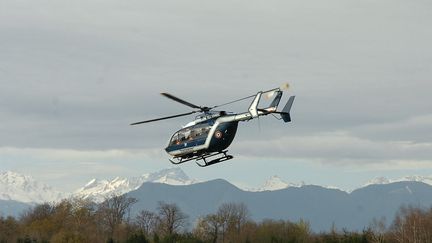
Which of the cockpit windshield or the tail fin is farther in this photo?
the cockpit windshield

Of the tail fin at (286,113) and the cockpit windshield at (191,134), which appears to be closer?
the tail fin at (286,113)

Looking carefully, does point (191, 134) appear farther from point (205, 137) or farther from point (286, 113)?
point (286, 113)

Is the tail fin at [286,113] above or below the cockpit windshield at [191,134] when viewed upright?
above

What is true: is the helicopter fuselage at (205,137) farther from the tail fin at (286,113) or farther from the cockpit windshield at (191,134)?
the tail fin at (286,113)

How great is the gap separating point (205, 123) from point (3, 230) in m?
131

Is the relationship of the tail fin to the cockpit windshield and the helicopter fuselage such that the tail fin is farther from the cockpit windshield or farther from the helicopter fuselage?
the cockpit windshield

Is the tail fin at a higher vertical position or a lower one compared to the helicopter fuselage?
higher

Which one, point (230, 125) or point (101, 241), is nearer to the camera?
point (230, 125)

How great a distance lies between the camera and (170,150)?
2884 inches

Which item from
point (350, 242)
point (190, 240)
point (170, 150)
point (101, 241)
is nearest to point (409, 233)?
point (350, 242)

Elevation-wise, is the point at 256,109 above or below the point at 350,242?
above

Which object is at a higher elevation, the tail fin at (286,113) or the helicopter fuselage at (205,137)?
the tail fin at (286,113)

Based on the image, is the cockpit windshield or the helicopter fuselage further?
the cockpit windshield

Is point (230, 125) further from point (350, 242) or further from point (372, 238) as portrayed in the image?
point (372, 238)
